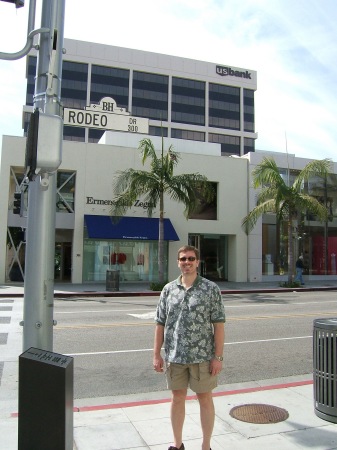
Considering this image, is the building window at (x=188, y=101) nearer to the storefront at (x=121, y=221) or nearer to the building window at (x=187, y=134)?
the building window at (x=187, y=134)

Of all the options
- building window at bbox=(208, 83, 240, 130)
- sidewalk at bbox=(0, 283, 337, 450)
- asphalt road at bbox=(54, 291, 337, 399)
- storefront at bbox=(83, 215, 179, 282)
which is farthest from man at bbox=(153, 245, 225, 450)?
building window at bbox=(208, 83, 240, 130)

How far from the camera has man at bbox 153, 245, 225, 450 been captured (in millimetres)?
3828

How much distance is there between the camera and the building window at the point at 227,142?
249ft

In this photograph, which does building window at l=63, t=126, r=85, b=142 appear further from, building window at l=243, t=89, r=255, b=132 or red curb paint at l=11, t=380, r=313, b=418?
red curb paint at l=11, t=380, r=313, b=418

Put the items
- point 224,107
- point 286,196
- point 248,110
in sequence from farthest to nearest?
point 248,110
point 224,107
point 286,196

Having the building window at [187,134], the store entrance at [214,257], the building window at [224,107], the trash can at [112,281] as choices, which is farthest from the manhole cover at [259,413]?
the building window at [224,107]

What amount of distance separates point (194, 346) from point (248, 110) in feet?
268

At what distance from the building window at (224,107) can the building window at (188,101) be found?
1898mm

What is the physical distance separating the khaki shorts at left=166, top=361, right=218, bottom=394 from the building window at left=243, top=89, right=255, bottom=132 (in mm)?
79515

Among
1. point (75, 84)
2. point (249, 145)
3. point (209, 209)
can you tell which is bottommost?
point (209, 209)

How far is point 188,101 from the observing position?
75.0 m

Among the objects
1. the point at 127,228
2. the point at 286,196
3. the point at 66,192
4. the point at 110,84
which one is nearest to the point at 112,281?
the point at 127,228

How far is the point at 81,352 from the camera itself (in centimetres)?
820

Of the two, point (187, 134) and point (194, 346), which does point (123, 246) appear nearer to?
point (194, 346)
